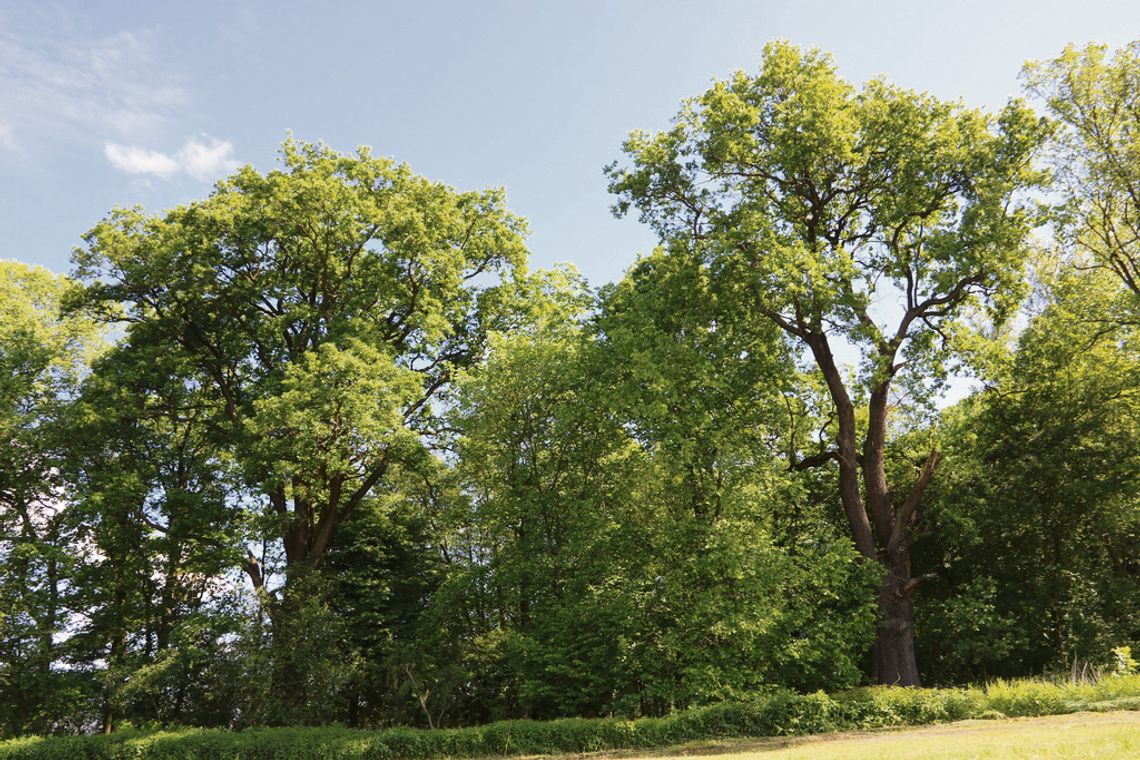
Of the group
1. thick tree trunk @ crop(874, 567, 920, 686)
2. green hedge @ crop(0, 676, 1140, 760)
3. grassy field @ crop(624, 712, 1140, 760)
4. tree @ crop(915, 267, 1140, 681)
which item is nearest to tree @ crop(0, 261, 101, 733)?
green hedge @ crop(0, 676, 1140, 760)

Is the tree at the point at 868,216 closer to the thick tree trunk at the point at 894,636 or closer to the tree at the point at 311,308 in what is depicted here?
the thick tree trunk at the point at 894,636

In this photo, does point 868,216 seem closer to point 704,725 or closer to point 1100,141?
point 1100,141

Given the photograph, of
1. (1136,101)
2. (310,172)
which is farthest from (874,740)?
(310,172)

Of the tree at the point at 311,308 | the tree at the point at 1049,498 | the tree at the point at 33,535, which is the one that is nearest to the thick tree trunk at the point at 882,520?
the tree at the point at 1049,498

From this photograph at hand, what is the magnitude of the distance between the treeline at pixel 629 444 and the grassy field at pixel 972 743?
2.77 meters

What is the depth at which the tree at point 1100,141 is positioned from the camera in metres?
18.2

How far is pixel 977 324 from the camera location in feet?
94.4

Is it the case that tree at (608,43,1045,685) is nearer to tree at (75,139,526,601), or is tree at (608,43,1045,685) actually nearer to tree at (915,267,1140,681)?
tree at (915,267,1140,681)

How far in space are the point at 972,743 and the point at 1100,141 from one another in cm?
1653

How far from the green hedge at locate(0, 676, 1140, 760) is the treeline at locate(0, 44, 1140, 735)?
1382 millimetres

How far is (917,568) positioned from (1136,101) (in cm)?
1444

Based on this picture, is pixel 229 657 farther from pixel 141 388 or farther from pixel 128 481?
pixel 141 388

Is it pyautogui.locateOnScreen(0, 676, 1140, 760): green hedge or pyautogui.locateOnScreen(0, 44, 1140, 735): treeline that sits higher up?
pyautogui.locateOnScreen(0, 44, 1140, 735): treeline

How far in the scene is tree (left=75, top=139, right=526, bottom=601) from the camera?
19703mm
